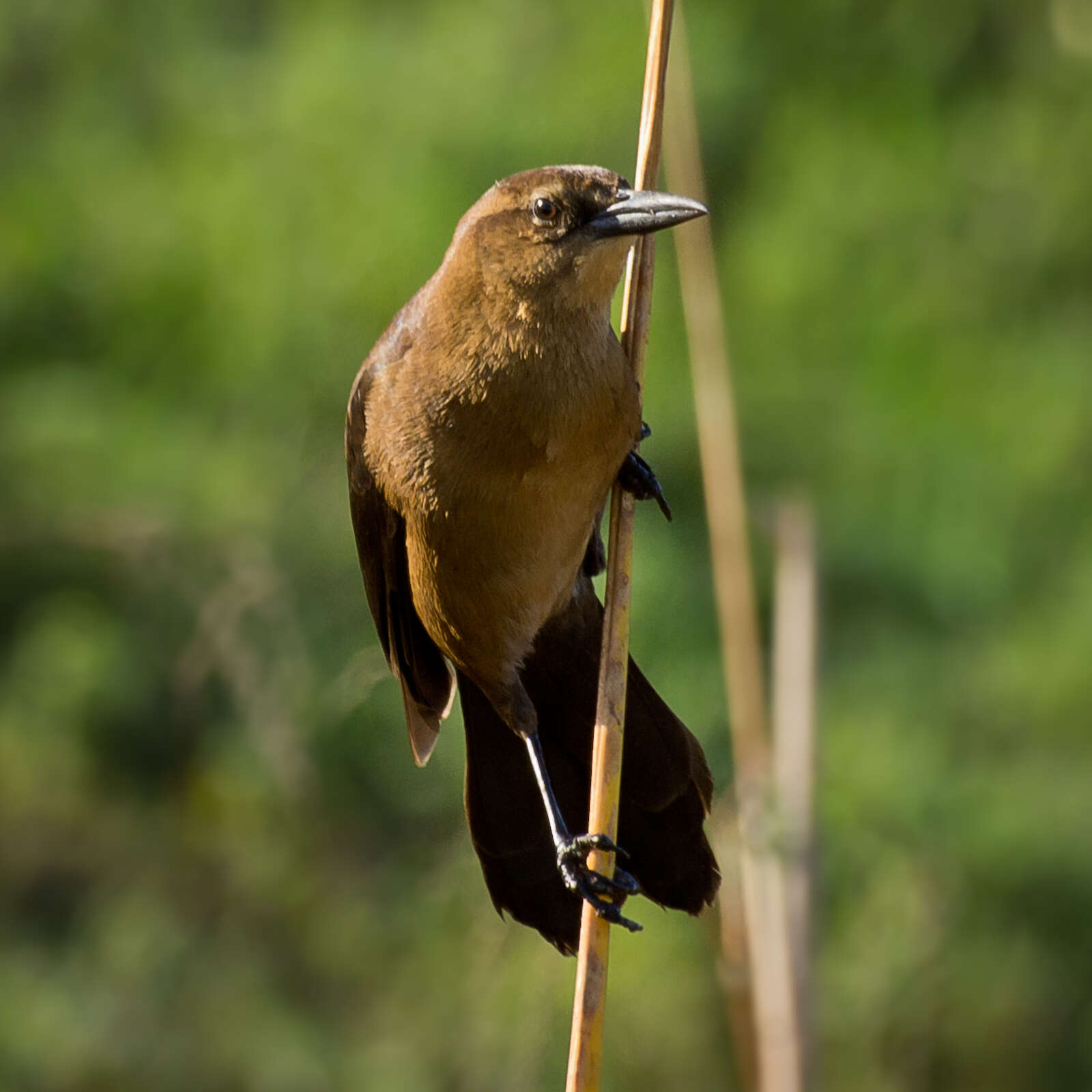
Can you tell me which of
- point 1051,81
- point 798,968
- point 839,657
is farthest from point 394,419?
point 1051,81

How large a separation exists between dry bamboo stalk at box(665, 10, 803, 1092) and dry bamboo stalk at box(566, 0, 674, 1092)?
34 cm

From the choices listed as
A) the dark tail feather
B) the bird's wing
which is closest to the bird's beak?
the bird's wing

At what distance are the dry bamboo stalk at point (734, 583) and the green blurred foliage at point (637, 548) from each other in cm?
164

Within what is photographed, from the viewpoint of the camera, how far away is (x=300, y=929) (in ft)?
21.2

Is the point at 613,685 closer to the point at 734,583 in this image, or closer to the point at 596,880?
the point at 596,880

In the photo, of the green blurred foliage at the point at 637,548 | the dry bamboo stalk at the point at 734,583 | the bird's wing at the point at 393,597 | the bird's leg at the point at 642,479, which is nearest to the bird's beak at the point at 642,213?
the dry bamboo stalk at the point at 734,583

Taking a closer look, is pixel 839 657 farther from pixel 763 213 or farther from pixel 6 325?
pixel 6 325

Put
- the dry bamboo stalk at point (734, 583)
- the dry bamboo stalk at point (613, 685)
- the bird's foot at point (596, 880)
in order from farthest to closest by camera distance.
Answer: the dry bamboo stalk at point (734, 583) < the bird's foot at point (596, 880) < the dry bamboo stalk at point (613, 685)

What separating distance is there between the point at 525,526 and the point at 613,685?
49 centimetres

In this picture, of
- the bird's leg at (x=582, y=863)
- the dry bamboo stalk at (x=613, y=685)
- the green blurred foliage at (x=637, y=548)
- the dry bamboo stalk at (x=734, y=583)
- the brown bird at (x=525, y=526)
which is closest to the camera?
the dry bamboo stalk at (x=613, y=685)

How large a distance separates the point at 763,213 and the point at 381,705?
256cm

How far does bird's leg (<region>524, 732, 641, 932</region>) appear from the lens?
2443mm

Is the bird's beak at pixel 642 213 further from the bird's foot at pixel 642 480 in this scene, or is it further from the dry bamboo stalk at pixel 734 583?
the bird's foot at pixel 642 480

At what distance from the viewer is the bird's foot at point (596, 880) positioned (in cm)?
233
